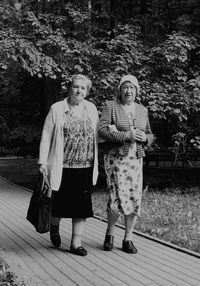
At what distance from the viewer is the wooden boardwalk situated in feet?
15.7

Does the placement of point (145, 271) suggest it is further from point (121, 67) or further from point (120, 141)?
point (121, 67)

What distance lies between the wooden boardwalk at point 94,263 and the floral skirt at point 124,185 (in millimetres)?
531

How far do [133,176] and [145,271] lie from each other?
111 centimetres

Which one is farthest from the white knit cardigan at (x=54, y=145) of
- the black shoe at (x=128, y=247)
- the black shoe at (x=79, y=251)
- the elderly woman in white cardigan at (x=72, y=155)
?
the black shoe at (x=128, y=247)

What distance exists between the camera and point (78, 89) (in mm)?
5688

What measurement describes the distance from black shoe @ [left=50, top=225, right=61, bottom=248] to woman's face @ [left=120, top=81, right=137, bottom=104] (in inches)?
65.6

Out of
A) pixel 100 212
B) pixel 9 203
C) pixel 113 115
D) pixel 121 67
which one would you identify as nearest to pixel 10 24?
pixel 121 67

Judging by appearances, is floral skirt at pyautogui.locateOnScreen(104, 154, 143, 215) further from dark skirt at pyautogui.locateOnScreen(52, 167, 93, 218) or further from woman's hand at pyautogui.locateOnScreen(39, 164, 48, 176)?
woman's hand at pyautogui.locateOnScreen(39, 164, 48, 176)

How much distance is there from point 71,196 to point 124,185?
23.5 inches

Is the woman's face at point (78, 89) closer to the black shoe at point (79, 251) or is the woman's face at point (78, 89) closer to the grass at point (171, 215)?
the black shoe at point (79, 251)

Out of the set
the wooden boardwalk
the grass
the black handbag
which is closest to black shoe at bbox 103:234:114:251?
the wooden boardwalk

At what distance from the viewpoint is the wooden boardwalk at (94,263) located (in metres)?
4.77

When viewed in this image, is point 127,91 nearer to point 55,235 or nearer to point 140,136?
point 140,136

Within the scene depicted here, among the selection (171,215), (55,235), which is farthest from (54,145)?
(171,215)
